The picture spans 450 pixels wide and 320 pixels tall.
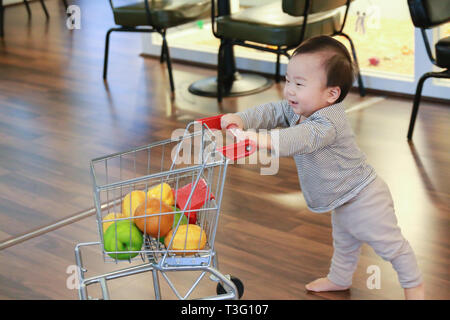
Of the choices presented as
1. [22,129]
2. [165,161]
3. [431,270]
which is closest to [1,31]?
[22,129]

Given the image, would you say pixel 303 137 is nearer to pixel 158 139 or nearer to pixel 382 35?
pixel 158 139

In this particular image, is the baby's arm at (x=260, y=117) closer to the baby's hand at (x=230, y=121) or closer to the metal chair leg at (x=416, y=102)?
the baby's hand at (x=230, y=121)

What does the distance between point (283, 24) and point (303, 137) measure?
1.83m

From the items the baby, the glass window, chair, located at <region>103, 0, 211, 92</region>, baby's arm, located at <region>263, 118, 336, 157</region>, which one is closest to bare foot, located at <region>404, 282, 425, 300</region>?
the baby

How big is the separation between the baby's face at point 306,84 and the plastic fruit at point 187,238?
14.6 inches

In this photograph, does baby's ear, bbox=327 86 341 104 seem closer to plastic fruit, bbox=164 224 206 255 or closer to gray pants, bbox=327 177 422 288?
gray pants, bbox=327 177 422 288

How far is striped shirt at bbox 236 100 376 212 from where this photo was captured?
5.06 ft

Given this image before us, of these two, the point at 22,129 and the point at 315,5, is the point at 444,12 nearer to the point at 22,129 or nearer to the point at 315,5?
the point at 315,5

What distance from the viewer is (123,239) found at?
1.44 meters

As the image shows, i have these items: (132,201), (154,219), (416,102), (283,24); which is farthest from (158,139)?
(154,219)

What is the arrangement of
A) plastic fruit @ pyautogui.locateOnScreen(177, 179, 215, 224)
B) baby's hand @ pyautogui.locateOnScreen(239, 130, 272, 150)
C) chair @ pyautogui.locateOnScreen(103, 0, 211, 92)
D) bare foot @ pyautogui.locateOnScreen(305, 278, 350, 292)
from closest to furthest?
baby's hand @ pyautogui.locateOnScreen(239, 130, 272, 150) → plastic fruit @ pyautogui.locateOnScreen(177, 179, 215, 224) → bare foot @ pyautogui.locateOnScreen(305, 278, 350, 292) → chair @ pyautogui.locateOnScreen(103, 0, 211, 92)

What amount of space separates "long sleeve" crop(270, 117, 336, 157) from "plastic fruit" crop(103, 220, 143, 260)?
0.36 meters

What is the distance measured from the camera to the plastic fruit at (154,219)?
4.74 ft

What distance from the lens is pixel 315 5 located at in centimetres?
313
